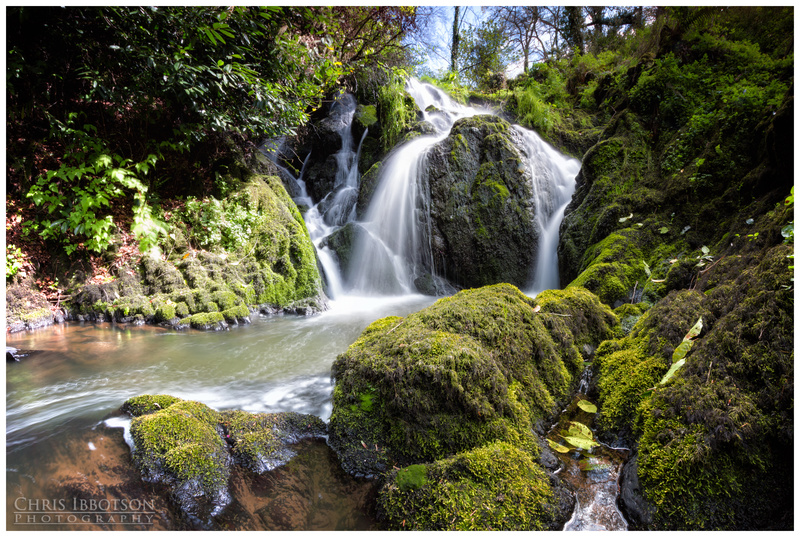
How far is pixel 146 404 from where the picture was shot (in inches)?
117

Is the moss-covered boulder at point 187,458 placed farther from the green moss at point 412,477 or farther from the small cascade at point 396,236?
the small cascade at point 396,236

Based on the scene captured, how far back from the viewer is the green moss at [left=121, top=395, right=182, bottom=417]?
2926 mm

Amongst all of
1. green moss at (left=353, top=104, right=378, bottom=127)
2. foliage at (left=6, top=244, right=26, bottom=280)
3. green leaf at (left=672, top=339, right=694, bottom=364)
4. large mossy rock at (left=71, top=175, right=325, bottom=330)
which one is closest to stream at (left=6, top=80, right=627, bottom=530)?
large mossy rock at (left=71, top=175, right=325, bottom=330)

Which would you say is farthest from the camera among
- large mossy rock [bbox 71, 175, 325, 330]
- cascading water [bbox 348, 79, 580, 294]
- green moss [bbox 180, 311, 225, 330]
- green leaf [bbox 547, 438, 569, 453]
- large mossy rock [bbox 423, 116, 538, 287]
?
cascading water [bbox 348, 79, 580, 294]

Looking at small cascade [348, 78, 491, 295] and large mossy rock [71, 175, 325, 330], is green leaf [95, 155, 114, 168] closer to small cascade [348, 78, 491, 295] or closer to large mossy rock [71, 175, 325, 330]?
large mossy rock [71, 175, 325, 330]

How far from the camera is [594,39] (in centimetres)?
1645

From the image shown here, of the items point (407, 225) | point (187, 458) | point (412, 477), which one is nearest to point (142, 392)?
point (187, 458)

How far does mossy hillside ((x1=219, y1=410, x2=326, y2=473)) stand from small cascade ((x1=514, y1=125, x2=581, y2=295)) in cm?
683

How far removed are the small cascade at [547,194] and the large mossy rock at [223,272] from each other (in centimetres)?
549

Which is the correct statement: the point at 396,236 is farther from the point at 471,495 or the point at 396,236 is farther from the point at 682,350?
the point at 471,495

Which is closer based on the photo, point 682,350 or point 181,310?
point 682,350

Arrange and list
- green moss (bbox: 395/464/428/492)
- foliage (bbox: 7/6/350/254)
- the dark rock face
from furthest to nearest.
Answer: the dark rock face
foliage (bbox: 7/6/350/254)
green moss (bbox: 395/464/428/492)

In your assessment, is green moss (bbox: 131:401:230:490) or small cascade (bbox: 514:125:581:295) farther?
small cascade (bbox: 514:125:581:295)

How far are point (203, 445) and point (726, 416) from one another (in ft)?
10.2
